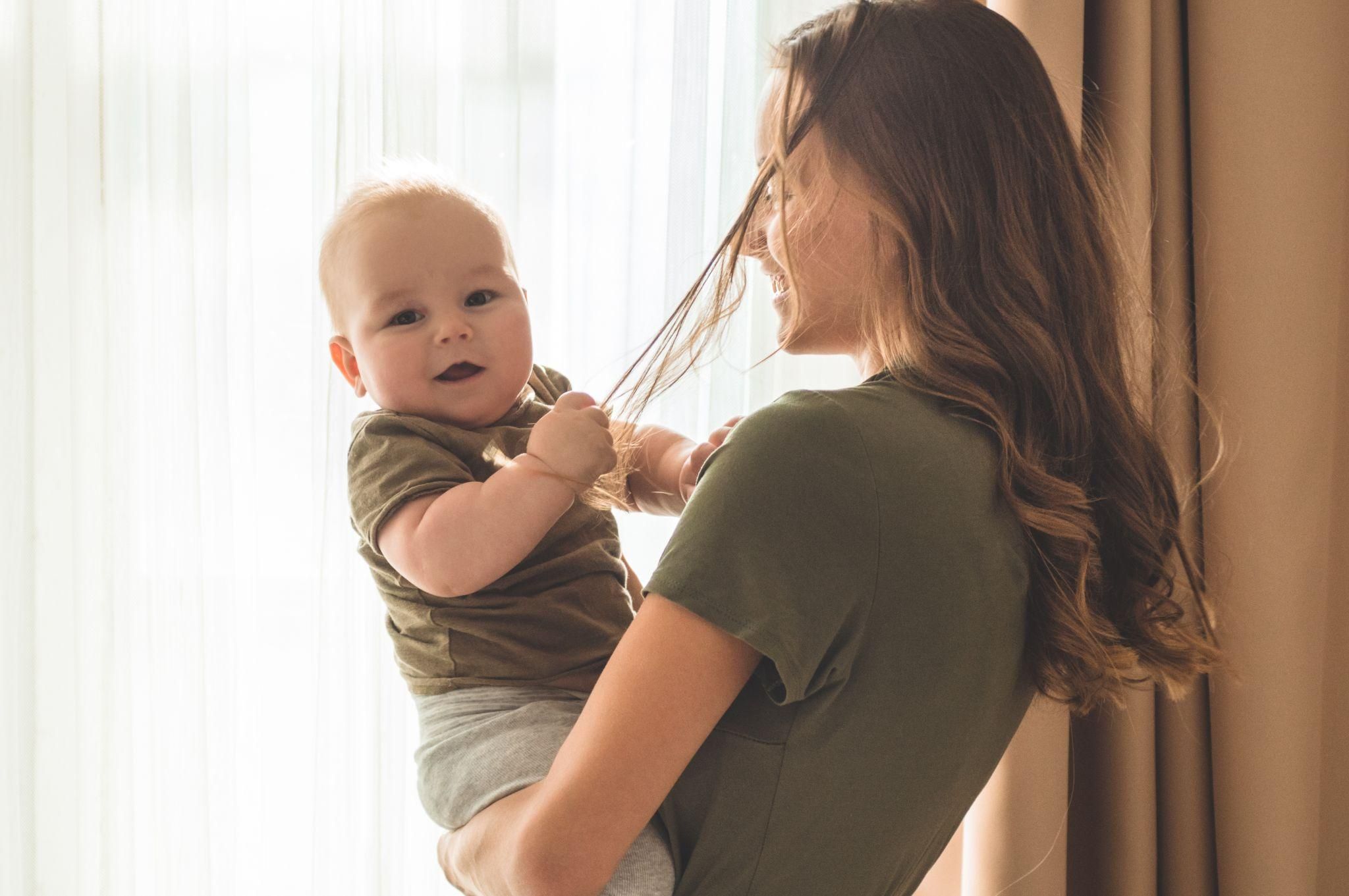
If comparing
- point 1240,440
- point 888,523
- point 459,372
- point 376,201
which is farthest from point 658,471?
point 1240,440

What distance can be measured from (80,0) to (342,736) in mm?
1283

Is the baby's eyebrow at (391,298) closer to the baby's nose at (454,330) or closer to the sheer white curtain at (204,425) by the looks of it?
the baby's nose at (454,330)

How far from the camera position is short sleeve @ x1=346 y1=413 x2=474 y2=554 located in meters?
1.02

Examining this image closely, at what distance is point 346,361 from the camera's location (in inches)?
46.8

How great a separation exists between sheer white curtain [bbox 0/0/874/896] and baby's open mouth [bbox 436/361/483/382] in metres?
0.77

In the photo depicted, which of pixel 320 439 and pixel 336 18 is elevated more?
pixel 336 18

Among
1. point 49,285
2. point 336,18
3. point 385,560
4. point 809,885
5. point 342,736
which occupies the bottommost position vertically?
point 342,736

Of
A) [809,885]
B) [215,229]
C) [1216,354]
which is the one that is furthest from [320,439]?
[1216,354]

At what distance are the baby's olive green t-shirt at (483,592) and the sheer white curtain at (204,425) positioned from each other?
776mm

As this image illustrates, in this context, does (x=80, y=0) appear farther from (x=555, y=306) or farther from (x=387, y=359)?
(x=387, y=359)

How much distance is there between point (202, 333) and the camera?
1.78 meters

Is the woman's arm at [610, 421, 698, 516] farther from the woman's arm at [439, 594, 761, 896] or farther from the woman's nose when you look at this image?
the woman's arm at [439, 594, 761, 896]

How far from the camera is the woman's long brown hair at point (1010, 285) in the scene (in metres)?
0.86

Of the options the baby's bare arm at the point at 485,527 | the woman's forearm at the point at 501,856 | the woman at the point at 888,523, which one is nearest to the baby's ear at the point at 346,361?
the baby's bare arm at the point at 485,527
